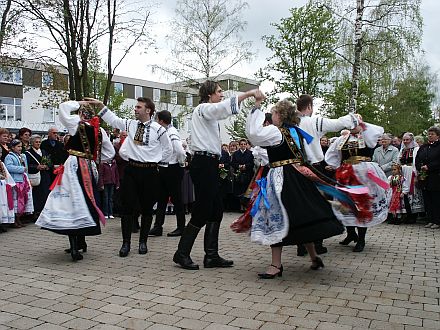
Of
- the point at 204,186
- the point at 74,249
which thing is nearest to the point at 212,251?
the point at 204,186

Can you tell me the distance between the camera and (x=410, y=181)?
958 cm

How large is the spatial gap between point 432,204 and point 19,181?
25.6ft

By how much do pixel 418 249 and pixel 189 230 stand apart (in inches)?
134

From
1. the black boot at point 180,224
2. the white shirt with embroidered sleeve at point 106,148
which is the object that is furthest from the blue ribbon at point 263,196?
the black boot at point 180,224

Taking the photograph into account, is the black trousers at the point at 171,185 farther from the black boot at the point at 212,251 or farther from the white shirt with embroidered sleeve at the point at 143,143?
the black boot at the point at 212,251

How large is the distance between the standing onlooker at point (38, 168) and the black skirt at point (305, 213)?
19.9 ft

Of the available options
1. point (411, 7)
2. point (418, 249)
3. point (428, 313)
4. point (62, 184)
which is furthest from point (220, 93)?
point (411, 7)

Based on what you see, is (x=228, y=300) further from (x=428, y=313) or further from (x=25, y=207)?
(x=25, y=207)

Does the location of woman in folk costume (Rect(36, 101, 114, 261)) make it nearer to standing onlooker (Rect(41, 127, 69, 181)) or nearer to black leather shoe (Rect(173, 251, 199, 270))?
black leather shoe (Rect(173, 251, 199, 270))

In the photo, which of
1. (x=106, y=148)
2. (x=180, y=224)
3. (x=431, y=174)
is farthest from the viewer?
(x=431, y=174)

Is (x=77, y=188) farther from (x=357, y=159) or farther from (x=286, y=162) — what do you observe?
(x=357, y=159)

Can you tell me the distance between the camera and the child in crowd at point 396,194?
951 cm

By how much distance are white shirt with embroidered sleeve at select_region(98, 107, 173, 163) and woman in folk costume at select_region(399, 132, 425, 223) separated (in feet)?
19.0

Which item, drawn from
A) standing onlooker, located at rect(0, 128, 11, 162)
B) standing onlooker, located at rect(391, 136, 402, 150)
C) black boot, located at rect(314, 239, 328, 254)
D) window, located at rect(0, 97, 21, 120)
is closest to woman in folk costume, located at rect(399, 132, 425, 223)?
standing onlooker, located at rect(391, 136, 402, 150)
